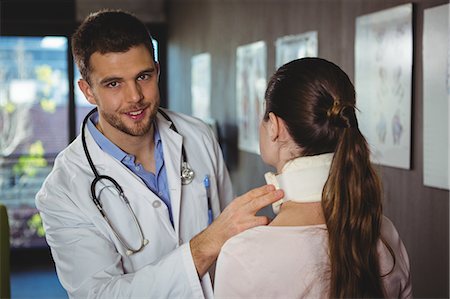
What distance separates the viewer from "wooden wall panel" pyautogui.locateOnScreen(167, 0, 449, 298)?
7.49 feet

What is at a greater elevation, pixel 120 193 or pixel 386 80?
pixel 386 80

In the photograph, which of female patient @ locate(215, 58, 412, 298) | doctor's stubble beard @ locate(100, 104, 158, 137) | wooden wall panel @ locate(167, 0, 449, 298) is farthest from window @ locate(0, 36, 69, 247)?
female patient @ locate(215, 58, 412, 298)

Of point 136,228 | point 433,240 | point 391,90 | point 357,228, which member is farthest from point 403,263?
point 391,90

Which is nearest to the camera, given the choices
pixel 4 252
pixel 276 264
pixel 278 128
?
pixel 276 264

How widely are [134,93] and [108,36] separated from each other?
19cm

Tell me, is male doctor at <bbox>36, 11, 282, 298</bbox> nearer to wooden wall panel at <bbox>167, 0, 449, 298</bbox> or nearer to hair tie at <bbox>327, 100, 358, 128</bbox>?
hair tie at <bbox>327, 100, 358, 128</bbox>

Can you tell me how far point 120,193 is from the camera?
1.79 meters

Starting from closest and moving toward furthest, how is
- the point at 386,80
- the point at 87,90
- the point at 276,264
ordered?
the point at 276,264
the point at 87,90
the point at 386,80

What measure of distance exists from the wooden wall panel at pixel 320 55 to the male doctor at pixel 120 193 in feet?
2.83

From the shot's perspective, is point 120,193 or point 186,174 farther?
point 186,174

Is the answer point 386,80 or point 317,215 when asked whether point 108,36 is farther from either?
point 386,80

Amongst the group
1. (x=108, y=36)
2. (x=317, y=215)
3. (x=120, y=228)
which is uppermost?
(x=108, y=36)

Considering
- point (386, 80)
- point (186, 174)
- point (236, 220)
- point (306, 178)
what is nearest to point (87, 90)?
point (186, 174)

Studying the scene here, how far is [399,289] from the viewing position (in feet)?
4.47
